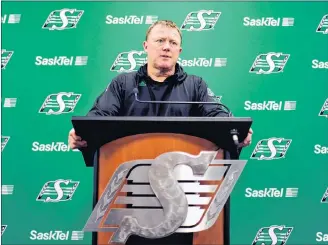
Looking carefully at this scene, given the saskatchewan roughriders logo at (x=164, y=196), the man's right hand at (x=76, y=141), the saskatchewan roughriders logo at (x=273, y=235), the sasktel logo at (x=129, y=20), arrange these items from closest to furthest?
1. the saskatchewan roughriders logo at (x=164, y=196)
2. the man's right hand at (x=76, y=141)
3. the saskatchewan roughriders logo at (x=273, y=235)
4. the sasktel logo at (x=129, y=20)

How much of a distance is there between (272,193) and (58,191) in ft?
5.37

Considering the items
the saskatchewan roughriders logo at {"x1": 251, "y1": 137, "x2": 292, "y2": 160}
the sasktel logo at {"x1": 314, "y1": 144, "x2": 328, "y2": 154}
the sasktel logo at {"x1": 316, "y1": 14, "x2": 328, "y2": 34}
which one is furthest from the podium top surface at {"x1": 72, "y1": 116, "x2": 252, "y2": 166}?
the sasktel logo at {"x1": 316, "y1": 14, "x2": 328, "y2": 34}

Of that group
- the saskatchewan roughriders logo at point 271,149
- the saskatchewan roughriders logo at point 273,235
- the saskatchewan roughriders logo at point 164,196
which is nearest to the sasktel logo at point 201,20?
the saskatchewan roughriders logo at point 271,149

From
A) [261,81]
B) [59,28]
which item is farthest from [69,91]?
[261,81]

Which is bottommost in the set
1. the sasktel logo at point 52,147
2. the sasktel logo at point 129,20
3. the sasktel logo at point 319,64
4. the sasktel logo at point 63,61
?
the sasktel logo at point 52,147

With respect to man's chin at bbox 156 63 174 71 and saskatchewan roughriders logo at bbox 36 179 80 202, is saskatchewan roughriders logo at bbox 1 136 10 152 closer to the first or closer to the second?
saskatchewan roughriders logo at bbox 36 179 80 202

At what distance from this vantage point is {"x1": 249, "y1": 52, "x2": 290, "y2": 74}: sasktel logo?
3.84 metres

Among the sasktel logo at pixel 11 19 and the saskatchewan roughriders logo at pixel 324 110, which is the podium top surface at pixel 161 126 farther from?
the sasktel logo at pixel 11 19

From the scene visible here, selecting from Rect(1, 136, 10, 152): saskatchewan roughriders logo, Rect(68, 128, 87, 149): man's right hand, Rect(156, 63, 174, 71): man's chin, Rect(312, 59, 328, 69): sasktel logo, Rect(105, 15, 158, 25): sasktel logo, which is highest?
Rect(105, 15, 158, 25): sasktel logo

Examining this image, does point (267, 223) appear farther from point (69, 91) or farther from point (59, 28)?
point (59, 28)

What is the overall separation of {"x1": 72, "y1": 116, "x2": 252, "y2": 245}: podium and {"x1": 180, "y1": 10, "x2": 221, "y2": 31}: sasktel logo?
215 cm

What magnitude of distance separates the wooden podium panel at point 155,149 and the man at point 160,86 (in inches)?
19.9

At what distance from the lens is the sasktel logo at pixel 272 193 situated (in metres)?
3.68

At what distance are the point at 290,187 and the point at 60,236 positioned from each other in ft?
5.83
